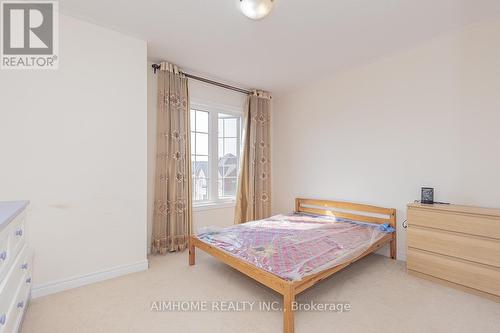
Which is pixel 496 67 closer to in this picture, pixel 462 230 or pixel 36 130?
pixel 462 230

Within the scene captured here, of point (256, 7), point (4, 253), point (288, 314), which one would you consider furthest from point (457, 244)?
point (4, 253)

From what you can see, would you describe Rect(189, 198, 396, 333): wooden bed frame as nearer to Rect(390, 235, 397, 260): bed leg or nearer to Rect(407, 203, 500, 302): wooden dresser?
Rect(390, 235, 397, 260): bed leg

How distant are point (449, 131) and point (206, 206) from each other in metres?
3.38

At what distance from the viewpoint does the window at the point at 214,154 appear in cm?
384

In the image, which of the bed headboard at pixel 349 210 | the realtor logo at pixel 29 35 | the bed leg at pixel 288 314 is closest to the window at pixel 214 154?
the bed headboard at pixel 349 210

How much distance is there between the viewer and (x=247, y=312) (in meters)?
1.96

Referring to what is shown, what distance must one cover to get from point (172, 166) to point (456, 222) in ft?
10.8

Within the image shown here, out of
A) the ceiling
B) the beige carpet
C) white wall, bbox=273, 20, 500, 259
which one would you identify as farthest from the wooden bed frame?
the ceiling

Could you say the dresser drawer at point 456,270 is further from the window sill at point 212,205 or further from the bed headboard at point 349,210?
the window sill at point 212,205

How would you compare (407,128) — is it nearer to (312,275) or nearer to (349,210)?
(349,210)

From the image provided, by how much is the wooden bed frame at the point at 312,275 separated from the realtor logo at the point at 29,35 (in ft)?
7.71

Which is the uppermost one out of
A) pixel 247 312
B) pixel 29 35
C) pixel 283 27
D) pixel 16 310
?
pixel 283 27

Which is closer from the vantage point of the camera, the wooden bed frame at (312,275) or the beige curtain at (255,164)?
the wooden bed frame at (312,275)

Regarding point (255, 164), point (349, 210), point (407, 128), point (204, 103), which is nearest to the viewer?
point (407, 128)
